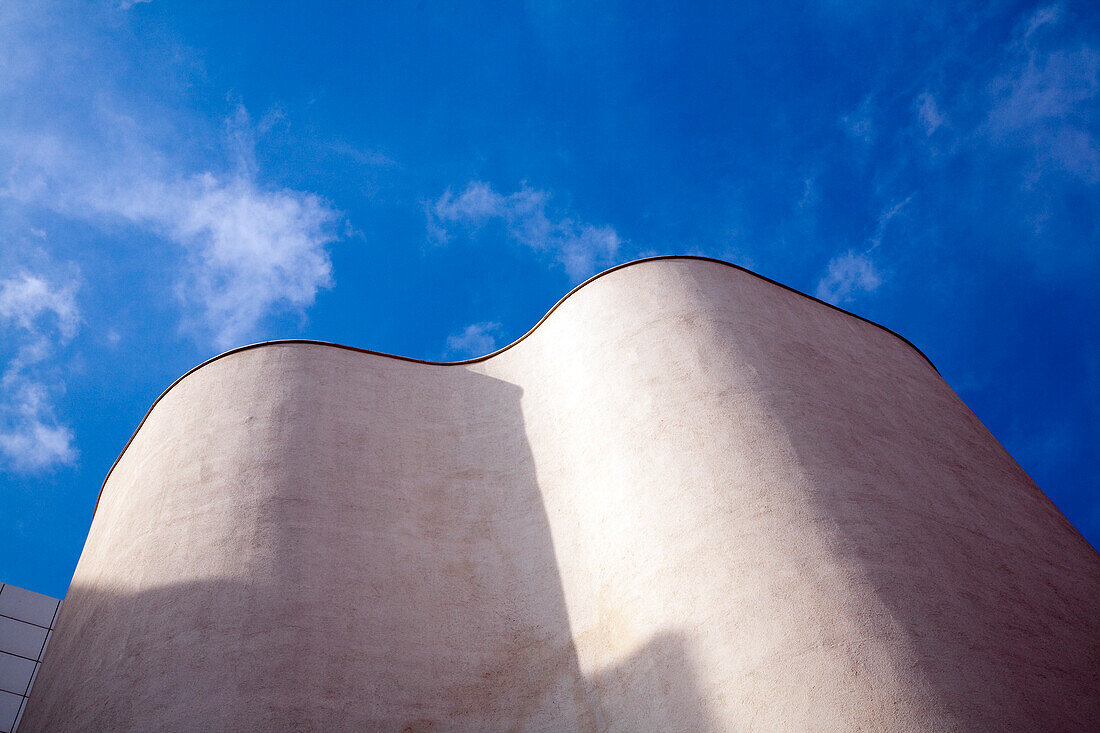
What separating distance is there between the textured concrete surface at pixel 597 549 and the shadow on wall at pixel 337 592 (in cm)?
4

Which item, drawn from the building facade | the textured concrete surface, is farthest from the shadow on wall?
the building facade

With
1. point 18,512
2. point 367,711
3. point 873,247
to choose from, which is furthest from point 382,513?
point 18,512

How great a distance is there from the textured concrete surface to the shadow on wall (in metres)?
0.04

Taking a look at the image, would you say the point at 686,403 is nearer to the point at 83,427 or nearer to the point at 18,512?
the point at 83,427

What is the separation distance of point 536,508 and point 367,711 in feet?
11.9

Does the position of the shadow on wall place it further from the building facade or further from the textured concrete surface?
the building facade

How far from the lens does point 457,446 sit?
40.6 feet

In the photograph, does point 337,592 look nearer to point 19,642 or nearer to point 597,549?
point 597,549

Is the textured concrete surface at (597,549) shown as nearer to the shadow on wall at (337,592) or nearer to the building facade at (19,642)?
the shadow on wall at (337,592)

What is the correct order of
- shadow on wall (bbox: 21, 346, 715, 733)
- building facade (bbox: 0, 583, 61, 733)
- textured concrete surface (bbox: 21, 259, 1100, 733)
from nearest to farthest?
textured concrete surface (bbox: 21, 259, 1100, 733), shadow on wall (bbox: 21, 346, 715, 733), building facade (bbox: 0, 583, 61, 733)

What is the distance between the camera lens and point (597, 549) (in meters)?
10.2

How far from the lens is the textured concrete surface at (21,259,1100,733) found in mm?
8008

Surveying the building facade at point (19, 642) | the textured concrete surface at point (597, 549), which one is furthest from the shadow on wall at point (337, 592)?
the building facade at point (19, 642)

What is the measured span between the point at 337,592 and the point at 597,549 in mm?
3226
